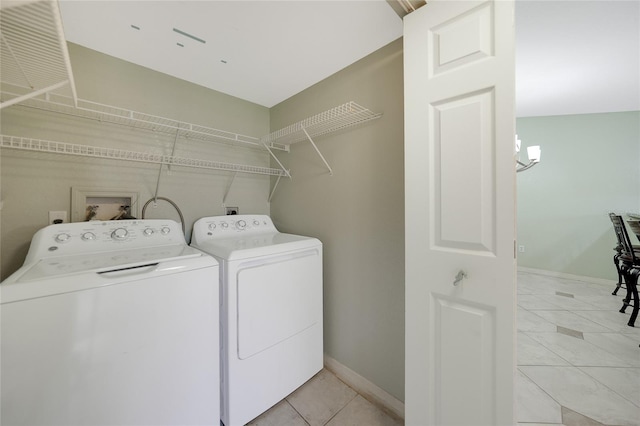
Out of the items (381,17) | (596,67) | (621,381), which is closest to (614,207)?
(596,67)

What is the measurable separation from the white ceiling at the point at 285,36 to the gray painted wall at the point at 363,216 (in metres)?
0.18

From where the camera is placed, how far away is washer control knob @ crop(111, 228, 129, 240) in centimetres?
131

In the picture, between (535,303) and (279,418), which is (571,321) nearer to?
(535,303)

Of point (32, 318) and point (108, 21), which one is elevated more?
point (108, 21)

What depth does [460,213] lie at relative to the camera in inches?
37.4

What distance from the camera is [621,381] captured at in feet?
5.14

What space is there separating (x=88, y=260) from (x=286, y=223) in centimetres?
136

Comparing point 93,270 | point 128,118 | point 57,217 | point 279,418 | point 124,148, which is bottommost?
point 279,418

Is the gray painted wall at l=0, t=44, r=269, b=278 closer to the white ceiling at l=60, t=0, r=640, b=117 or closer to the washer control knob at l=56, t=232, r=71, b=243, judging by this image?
the white ceiling at l=60, t=0, r=640, b=117

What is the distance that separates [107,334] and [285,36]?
1.75 metres

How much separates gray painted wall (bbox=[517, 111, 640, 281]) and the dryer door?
441 centimetres

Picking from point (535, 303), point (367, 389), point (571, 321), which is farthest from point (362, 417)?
point (535, 303)

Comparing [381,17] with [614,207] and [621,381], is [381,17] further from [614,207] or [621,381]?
[614,207]

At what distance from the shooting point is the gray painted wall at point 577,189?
3355mm
